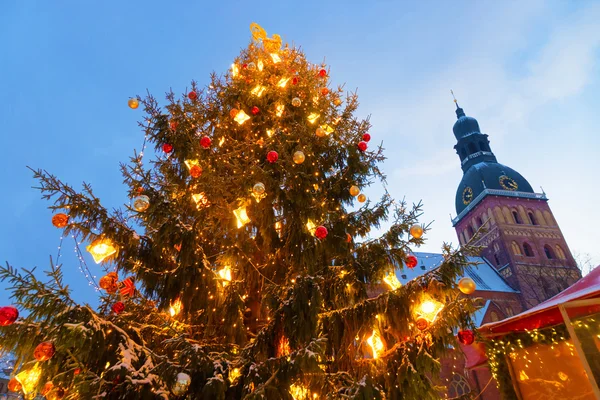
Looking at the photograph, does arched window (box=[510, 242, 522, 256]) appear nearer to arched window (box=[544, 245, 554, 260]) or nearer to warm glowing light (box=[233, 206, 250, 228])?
arched window (box=[544, 245, 554, 260])

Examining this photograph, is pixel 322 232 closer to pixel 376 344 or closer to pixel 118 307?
pixel 376 344

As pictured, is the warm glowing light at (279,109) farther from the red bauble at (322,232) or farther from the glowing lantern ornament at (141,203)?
the glowing lantern ornament at (141,203)

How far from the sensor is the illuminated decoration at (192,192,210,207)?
456cm

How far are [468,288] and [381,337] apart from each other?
129 centimetres

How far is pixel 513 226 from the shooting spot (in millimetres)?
31484

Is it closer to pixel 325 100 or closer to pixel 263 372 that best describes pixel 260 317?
pixel 263 372

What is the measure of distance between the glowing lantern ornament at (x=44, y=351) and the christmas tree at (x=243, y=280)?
0.04ft

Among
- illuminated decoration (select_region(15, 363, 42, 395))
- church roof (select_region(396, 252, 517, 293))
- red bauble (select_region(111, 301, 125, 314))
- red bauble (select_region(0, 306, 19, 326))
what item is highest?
church roof (select_region(396, 252, 517, 293))

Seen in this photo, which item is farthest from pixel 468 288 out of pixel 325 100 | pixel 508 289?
pixel 508 289

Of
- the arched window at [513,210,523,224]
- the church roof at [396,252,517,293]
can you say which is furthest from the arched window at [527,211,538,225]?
the church roof at [396,252,517,293]

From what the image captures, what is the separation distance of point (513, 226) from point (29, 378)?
37150mm

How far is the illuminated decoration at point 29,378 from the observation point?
8.36 ft

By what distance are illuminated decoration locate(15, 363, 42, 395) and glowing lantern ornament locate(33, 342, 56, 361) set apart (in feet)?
1.26

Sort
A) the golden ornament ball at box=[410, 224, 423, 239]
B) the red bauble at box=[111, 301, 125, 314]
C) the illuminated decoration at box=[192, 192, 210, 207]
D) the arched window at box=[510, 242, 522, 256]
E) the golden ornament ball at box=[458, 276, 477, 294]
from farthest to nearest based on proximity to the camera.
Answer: the arched window at box=[510, 242, 522, 256], the illuminated decoration at box=[192, 192, 210, 207], the golden ornament ball at box=[410, 224, 423, 239], the red bauble at box=[111, 301, 125, 314], the golden ornament ball at box=[458, 276, 477, 294]
